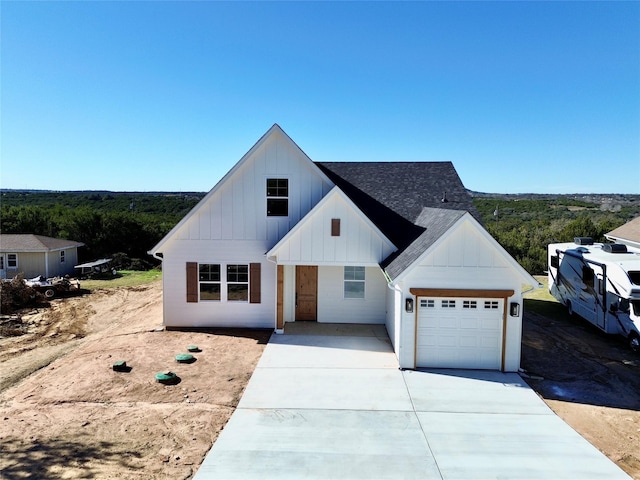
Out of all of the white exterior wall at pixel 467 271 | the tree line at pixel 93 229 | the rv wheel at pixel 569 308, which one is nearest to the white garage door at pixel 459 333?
the white exterior wall at pixel 467 271

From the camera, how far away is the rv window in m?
14.6

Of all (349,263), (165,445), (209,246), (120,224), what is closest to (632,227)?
(349,263)

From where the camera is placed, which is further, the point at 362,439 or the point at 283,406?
the point at 283,406

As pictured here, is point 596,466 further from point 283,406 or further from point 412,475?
point 283,406

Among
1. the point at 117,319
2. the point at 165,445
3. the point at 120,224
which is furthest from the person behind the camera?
Result: the point at 120,224

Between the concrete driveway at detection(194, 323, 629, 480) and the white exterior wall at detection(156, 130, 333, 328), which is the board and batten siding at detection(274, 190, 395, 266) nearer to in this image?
the white exterior wall at detection(156, 130, 333, 328)

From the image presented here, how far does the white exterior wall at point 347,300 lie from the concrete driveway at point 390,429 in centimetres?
345

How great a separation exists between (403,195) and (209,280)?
330 inches

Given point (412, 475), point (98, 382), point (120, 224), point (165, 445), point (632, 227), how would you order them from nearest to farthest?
point (412, 475), point (165, 445), point (98, 382), point (632, 227), point (120, 224)

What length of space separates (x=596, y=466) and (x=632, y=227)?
2169cm

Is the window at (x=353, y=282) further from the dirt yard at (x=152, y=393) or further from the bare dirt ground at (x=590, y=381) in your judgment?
the bare dirt ground at (x=590, y=381)

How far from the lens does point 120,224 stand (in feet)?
129

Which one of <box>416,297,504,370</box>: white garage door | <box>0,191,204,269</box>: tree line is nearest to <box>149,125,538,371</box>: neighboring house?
<box>416,297,504,370</box>: white garage door

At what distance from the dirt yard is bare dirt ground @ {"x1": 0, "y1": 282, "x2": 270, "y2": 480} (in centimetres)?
3
